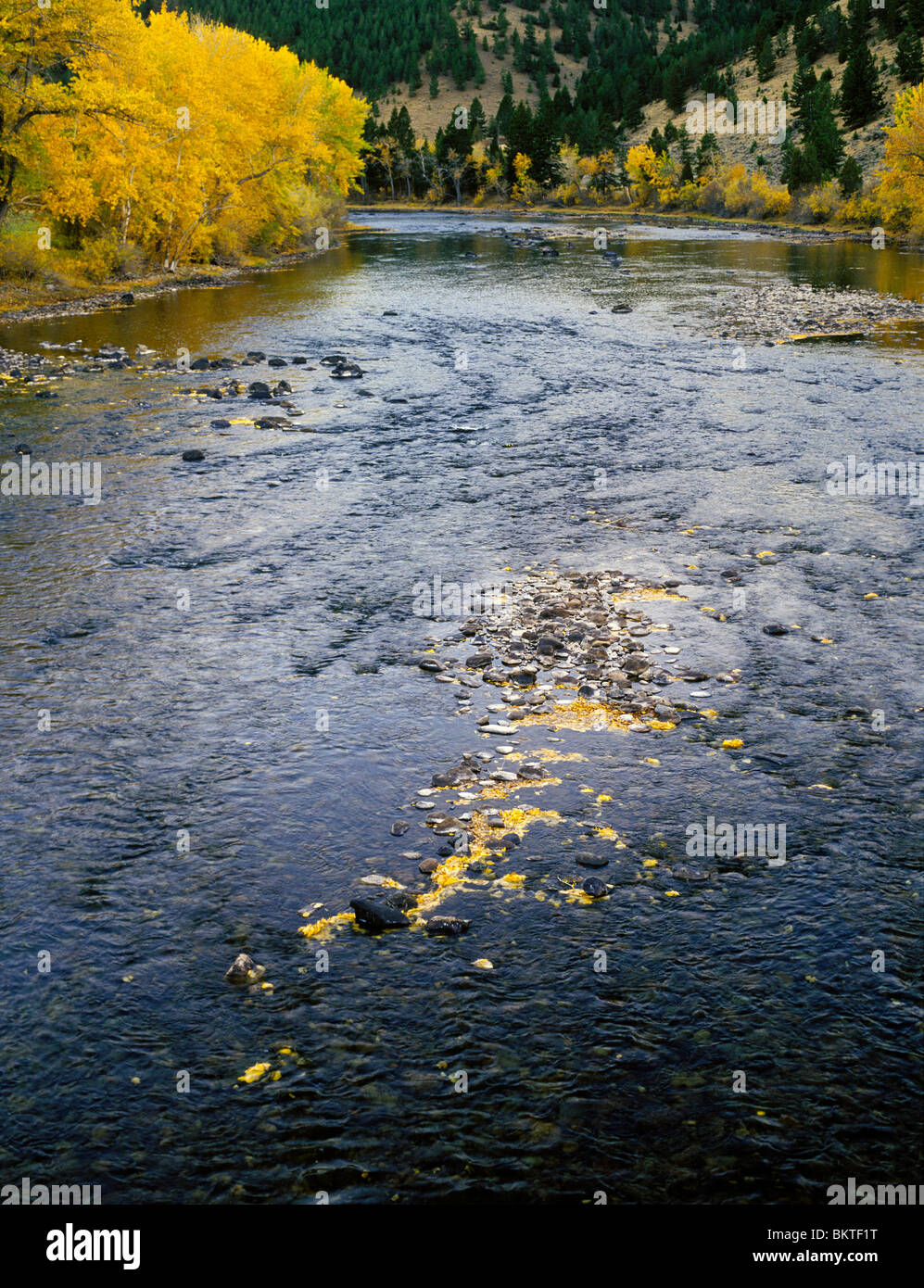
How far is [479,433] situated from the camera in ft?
74.2

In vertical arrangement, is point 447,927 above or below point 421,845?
below

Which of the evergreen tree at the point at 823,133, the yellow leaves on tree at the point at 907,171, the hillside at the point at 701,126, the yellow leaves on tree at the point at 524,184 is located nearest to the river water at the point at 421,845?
the yellow leaves on tree at the point at 907,171

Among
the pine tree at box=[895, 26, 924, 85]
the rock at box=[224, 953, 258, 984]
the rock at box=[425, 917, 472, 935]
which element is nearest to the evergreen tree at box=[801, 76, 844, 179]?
the pine tree at box=[895, 26, 924, 85]

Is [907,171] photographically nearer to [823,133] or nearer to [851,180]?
[851,180]

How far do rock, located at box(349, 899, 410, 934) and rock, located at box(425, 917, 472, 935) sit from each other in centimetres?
19

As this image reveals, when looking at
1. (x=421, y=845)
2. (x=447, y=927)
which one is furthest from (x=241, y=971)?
(x=421, y=845)

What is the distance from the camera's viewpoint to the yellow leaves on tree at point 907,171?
2704 inches

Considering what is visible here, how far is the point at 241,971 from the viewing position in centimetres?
718

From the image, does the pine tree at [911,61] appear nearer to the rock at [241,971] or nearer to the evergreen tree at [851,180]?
the evergreen tree at [851,180]

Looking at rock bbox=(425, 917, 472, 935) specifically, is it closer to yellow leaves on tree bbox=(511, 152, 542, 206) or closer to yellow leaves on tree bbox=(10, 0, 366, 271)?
yellow leaves on tree bbox=(10, 0, 366, 271)

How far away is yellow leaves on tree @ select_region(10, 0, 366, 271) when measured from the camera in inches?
1614

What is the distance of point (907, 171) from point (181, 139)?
4826 cm

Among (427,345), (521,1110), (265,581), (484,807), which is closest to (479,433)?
(265,581)

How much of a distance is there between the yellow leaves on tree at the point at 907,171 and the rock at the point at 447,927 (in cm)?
7354
